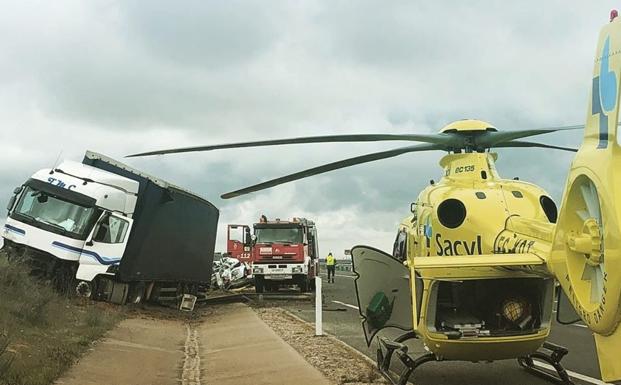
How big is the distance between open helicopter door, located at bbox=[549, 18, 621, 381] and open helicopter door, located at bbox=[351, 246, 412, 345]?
3267mm

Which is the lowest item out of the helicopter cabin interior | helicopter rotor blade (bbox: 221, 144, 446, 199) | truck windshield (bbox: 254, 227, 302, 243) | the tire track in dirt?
the tire track in dirt

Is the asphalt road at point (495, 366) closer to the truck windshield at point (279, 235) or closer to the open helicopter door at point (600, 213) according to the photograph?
the open helicopter door at point (600, 213)

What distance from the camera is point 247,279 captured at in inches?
1286

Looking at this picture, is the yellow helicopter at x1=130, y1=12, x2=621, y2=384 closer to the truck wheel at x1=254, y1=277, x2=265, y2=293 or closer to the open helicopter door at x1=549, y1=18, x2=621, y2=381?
the open helicopter door at x1=549, y1=18, x2=621, y2=381

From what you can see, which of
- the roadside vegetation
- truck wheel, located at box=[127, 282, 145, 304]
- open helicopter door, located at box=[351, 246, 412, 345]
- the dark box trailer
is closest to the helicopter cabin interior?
open helicopter door, located at box=[351, 246, 412, 345]

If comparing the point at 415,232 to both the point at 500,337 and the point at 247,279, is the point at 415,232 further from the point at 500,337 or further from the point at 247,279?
the point at 247,279

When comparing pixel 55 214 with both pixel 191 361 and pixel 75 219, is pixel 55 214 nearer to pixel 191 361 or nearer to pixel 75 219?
pixel 75 219

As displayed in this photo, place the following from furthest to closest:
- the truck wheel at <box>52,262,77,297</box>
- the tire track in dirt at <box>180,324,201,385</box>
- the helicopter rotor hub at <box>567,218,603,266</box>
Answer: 1. the truck wheel at <box>52,262,77,297</box>
2. the tire track in dirt at <box>180,324,201,385</box>
3. the helicopter rotor hub at <box>567,218,603,266</box>

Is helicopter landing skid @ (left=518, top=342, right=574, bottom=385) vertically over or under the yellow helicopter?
under

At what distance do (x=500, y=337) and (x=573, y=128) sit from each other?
3434mm

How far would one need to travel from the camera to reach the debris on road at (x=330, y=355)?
29.2ft

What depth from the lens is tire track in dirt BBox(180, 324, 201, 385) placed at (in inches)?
382

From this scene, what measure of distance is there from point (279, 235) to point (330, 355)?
17684 millimetres

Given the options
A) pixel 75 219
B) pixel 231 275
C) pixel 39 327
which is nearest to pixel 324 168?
pixel 39 327
